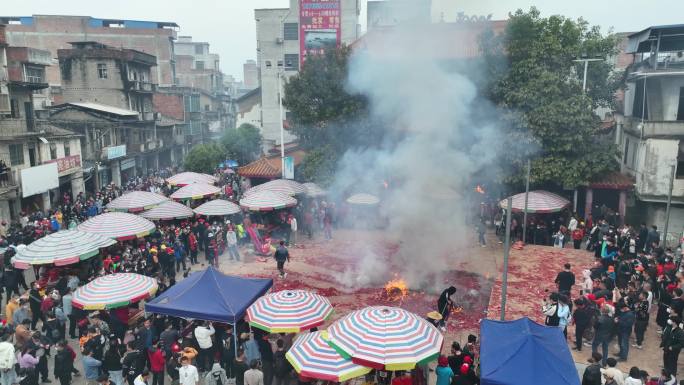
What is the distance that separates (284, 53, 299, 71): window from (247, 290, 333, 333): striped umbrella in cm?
3786

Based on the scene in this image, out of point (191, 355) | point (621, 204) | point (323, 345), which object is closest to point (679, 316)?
point (323, 345)

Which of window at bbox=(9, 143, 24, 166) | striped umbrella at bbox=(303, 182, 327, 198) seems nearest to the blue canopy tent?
striped umbrella at bbox=(303, 182, 327, 198)

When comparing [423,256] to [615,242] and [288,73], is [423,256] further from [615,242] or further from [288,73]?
[288,73]

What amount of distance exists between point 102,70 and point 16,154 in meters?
17.7

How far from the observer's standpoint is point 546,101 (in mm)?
21438

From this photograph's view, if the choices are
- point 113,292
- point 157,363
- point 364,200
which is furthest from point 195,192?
point 157,363

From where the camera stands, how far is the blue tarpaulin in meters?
10.2

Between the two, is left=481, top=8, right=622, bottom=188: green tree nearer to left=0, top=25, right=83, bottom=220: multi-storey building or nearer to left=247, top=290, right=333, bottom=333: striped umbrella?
left=247, top=290, right=333, bottom=333: striped umbrella

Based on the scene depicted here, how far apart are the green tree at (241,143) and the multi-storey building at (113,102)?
6623mm

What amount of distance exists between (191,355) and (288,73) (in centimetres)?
3944

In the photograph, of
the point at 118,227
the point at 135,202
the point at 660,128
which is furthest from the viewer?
the point at 135,202

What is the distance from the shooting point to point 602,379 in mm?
8883

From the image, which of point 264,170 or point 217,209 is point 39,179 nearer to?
point 264,170

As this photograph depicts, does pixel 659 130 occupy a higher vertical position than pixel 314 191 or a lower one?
higher
